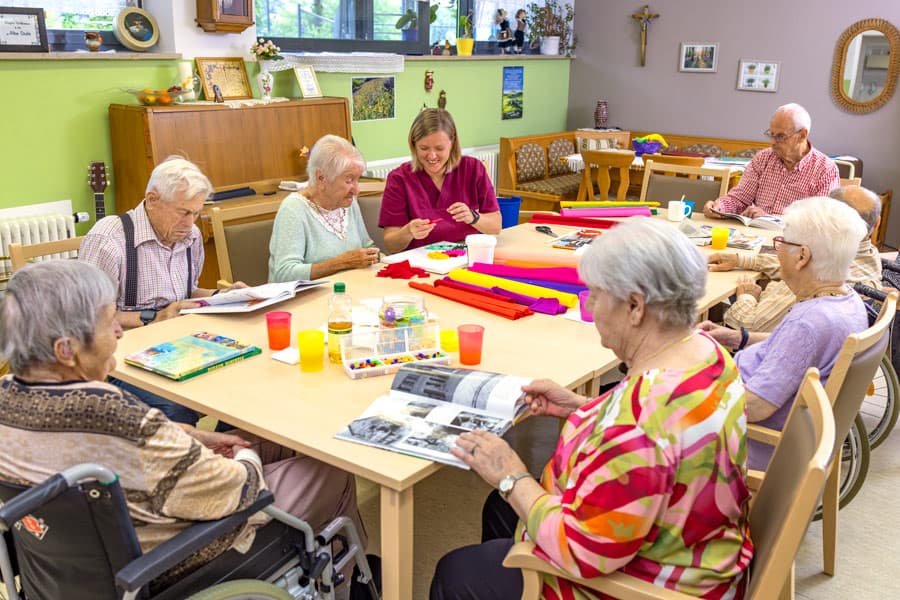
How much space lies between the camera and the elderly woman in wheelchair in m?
1.32

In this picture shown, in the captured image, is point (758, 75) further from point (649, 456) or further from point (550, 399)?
point (649, 456)

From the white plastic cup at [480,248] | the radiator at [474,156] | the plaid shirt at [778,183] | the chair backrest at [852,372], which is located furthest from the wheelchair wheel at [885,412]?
the radiator at [474,156]

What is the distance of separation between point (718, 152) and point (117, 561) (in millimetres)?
6491

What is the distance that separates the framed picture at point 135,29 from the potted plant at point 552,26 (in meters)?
3.90

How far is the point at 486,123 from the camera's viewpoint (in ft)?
22.6

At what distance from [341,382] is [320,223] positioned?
121 cm

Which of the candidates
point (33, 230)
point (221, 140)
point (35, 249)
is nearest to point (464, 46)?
point (221, 140)

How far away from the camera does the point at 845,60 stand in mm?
6355

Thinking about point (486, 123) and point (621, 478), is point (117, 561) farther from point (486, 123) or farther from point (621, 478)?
point (486, 123)

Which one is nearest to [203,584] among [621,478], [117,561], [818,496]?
[117,561]

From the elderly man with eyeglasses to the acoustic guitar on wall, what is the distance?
119 inches

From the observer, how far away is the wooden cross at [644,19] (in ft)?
23.5

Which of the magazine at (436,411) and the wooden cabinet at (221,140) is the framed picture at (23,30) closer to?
the wooden cabinet at (221,140)

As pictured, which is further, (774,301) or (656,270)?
(774,301)
